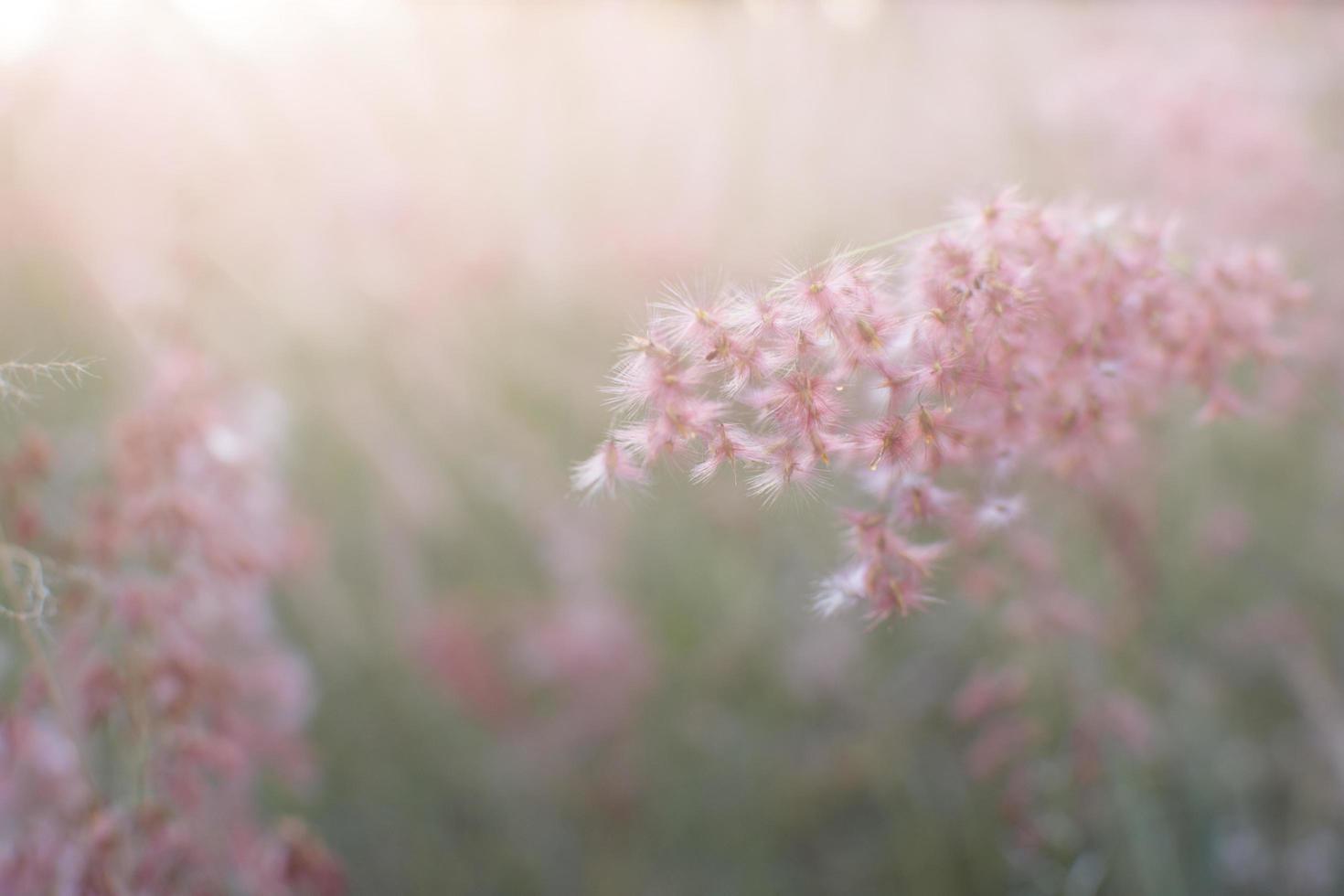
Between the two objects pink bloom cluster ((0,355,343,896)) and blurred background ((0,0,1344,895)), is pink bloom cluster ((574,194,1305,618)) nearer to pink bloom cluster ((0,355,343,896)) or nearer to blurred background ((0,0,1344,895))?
pink bloom cluster ((0,355,343,896))

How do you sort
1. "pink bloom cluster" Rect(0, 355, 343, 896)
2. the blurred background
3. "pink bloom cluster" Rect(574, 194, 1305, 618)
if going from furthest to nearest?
1. the blurred background
2. "pink bloom cluster" Rect(0, 355, 343, 896)
3. "pink bloom cluster" Rect(574, 194, 1305, 618)

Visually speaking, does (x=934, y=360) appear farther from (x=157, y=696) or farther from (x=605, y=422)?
(x=605, y=422)

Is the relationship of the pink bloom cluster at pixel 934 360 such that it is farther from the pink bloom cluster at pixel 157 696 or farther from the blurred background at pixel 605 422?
the blurred background at pixel 605 422

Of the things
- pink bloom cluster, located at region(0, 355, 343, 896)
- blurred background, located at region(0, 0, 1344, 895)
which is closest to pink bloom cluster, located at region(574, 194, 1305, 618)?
pink bloom cluster, located at region(0, 355, 343, 896)

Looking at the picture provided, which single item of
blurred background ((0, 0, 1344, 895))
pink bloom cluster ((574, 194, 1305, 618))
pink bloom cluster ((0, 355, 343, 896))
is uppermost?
blurred background ((0, 0, 1344, 895))

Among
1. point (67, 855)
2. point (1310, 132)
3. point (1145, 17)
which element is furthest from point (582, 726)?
point (1145, 17)

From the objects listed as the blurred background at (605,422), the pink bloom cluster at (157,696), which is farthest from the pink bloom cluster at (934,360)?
the blurred background at (605,422)
